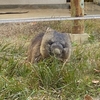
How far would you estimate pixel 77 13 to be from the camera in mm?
6980

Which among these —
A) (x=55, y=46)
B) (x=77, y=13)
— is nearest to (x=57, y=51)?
(x=55, y=46)

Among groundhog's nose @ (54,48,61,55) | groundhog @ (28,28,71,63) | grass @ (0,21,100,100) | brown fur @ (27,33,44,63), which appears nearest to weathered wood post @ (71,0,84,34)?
brown fur @ (27,33,44,63)

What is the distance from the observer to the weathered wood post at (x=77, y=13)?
698 cm

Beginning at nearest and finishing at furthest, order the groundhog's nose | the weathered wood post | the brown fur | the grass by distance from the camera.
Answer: the grass, the groundhog's nose, the brown fur, the weathered wood post

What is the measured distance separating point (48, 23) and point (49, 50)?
3.62 m

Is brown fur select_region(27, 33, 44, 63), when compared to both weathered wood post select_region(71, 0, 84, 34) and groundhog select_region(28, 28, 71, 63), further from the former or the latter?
weathered wood post select_region(71, 0, 84, 34)

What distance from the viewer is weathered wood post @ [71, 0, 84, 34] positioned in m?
6.98

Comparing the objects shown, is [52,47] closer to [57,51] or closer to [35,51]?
[57,51]

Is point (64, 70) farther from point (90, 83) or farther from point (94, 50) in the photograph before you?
point (94, 50)

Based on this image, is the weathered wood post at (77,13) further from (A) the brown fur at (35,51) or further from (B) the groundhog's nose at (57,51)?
(B) the groundhog's nose at (57,51)

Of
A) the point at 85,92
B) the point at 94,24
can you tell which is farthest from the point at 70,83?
the point at 94,24

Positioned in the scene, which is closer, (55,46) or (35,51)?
(55,46)

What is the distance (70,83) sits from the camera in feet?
12.8

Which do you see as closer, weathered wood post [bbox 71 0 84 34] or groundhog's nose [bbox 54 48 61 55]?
groundhog's nose [bbox 54 48 61 55]
